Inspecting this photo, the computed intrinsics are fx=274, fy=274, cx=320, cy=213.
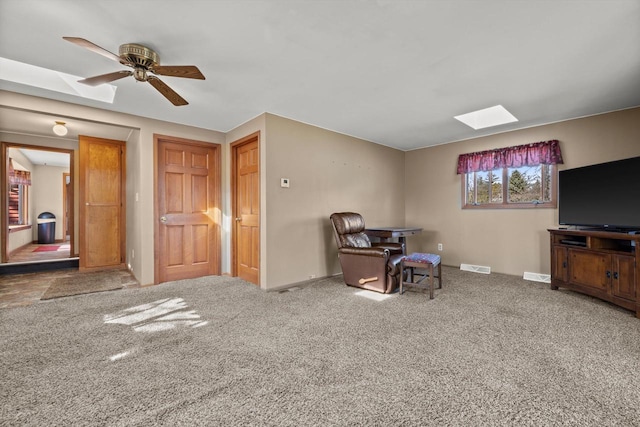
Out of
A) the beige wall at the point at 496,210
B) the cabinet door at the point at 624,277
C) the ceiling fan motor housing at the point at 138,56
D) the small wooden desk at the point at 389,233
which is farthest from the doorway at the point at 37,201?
the cabinet door at the point at 624,277

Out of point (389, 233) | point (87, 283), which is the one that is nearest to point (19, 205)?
point (87, 283)

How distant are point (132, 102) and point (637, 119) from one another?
629cm

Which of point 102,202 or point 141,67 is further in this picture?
point 102,202

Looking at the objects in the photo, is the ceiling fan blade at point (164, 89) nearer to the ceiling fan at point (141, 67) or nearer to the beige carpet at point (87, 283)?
the ceiling fan at point (141, 67)

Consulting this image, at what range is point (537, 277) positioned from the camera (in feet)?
13.5

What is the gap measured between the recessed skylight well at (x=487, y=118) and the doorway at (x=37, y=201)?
6.93 m

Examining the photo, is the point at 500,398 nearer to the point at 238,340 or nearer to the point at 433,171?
the point at 238,340

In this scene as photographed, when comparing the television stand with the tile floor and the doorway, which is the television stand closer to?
the tile floor

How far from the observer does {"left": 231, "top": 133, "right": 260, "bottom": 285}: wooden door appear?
390cm

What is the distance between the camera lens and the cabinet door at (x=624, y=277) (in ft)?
8.82

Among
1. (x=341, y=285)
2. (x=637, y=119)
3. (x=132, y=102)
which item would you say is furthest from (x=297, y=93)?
(x=637, y=119)

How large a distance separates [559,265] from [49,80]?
6347 millimetres

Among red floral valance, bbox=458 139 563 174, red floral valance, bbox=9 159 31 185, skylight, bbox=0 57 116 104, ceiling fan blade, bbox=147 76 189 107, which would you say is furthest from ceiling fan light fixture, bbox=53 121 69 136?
red floral valance, bbox=458 139 563 174

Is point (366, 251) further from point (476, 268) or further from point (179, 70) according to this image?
point (179, 70)
